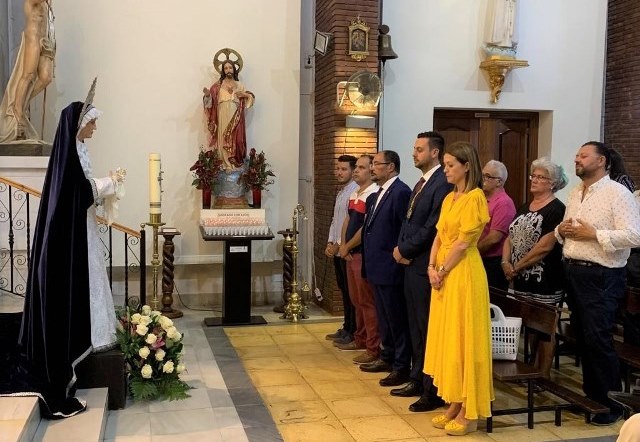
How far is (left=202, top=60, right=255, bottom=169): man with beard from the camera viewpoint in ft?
21.4

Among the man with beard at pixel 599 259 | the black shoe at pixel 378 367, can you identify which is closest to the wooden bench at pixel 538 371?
the man with beard at pixel 599 259

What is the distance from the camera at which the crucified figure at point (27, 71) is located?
5684 millimetres

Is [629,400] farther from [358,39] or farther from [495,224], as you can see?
[358,39]

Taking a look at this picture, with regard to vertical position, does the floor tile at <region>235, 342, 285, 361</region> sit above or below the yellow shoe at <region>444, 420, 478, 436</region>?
below

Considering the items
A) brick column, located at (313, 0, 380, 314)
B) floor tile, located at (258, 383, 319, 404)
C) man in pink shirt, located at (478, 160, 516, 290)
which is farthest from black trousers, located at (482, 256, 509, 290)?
brick column, located at (313, 0, 380, 314)

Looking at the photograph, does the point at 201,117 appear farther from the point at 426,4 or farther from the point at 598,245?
the point at 598,245

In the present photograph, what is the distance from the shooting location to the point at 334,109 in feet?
21.3

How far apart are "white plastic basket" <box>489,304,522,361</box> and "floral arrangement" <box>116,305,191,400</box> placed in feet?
6.27

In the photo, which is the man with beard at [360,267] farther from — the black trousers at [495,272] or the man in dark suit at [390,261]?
the black trousers at [495,272]

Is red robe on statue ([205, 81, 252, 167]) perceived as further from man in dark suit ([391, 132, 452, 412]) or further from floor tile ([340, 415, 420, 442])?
floor tile ([340, 415, 420, 442])

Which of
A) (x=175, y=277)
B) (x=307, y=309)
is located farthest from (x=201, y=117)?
(x=307, y=309)

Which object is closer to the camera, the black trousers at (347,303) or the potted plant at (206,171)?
the black trousers at (347,303)

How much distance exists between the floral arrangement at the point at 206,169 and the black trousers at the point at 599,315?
146 inches

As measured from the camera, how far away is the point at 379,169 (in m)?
4.57
